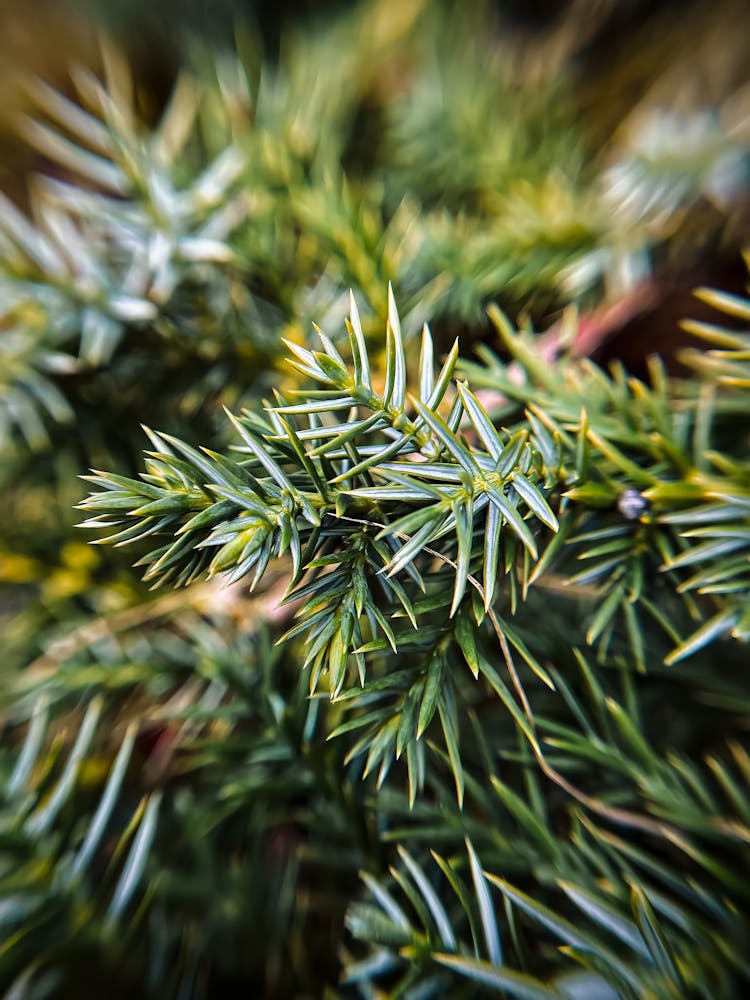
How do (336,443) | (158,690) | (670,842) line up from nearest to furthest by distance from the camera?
(336,443) < (670,842) < (158,690)

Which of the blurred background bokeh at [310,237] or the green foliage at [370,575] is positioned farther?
the blurred background bokeh at [310,237]

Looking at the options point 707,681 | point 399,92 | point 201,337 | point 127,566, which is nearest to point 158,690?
point 127,566

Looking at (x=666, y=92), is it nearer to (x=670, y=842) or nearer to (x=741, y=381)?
(x=741, y=381)

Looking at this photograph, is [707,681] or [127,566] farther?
[127,566]

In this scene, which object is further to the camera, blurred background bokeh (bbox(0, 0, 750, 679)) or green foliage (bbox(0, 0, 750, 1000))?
blurred background bokeh (bbox(0, 0, 750, 679))

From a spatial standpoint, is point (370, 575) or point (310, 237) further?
point (310, 237)

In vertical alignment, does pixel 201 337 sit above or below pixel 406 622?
above

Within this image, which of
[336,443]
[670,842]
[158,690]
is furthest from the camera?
[158,690]

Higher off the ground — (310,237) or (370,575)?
(310,237)

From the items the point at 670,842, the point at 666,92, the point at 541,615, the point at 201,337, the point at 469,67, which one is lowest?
the point at 670,842
